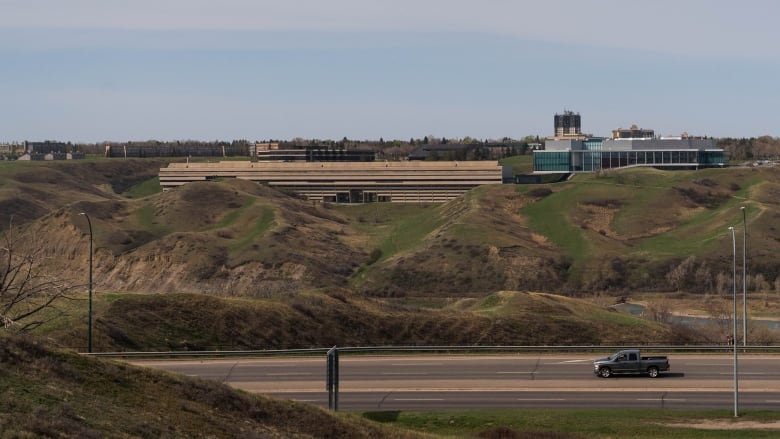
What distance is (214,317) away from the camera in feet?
216

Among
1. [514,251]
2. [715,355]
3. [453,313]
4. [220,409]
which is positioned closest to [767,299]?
[514,251]

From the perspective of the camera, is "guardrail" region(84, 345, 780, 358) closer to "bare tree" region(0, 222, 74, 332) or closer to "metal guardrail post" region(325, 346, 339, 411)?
"bare tree" region(0, 222, 74, 332)

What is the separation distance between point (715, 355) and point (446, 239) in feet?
304

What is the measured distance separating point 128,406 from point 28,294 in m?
8.53

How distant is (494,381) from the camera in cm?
4944

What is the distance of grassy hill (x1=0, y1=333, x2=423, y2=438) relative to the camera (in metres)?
26.0

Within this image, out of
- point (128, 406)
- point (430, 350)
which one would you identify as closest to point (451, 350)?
point (430, 350)

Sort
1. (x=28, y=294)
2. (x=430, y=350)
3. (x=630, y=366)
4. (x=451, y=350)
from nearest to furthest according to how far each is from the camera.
A: 1. (x=28, y=294)
2. (x=630, y=366)
3. (x=451, y=350)
4. (x=430, y=350)

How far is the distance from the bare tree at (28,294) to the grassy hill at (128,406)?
2.92m

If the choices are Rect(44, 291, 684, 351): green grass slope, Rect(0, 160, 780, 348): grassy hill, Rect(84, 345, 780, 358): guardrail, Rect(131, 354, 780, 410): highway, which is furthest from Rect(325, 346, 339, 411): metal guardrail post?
Rect(0, 160, 780, 348): grassy hill

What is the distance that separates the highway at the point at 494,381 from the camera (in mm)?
44531

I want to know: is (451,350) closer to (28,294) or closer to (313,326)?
(313,326)

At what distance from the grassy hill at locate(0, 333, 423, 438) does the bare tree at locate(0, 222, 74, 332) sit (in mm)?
2917

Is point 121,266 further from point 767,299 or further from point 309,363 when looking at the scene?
point 309,363
